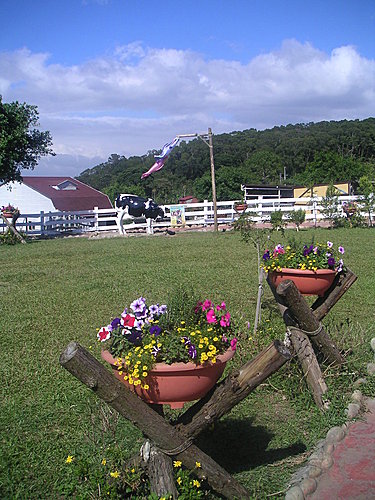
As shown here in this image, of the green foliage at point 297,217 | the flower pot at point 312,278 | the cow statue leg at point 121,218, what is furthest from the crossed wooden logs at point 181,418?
the cow statue leg at point 121,218

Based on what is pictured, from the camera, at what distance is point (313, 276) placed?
15.2 ft

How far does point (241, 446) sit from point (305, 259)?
5.57ft

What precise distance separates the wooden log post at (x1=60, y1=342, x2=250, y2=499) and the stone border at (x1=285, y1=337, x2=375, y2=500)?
34 cm

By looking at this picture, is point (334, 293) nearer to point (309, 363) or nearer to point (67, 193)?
point (309, 363)

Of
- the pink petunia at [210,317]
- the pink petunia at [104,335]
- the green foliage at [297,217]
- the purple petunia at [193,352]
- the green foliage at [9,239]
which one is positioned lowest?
the green foliage at [9,239]

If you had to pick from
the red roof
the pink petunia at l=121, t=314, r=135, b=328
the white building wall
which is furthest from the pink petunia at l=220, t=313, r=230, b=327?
the white building wall

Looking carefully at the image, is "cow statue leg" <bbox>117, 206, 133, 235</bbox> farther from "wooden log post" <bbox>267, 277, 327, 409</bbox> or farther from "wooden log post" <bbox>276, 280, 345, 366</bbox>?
"wooden log post" <bbox>267, 277, 327, 409</bbox>

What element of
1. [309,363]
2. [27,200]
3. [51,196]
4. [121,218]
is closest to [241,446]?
[309,363]

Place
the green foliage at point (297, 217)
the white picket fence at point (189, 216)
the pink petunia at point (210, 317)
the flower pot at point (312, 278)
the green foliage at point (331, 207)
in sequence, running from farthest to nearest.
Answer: the white picket fence at point (189, 216), the green foliage at point (331, 207), the green foliage at point (297, 217), the flower pot at point (312, 278), the pink petunia at point (210, 317)

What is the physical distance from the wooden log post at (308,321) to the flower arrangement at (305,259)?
0.56 metres

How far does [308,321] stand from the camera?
420cm

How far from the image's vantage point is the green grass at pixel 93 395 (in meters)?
3.52

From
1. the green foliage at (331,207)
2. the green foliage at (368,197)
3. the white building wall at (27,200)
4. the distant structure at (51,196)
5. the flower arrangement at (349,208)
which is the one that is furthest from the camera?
the distant structure at (51,196)

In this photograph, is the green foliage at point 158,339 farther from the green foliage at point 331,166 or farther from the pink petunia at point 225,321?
the green foliage at point 331,166
